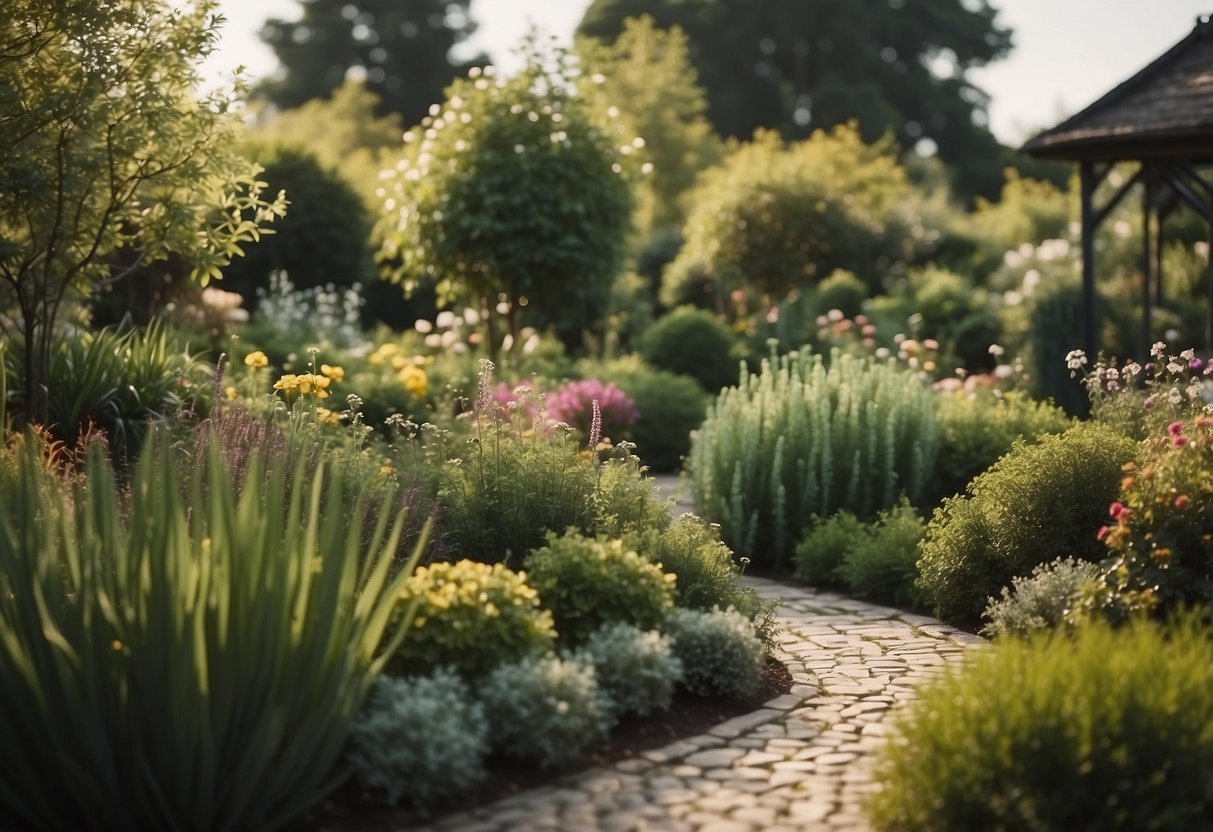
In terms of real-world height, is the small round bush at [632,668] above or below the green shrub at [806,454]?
below

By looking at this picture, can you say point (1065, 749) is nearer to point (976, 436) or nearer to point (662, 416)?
point (976, 436)

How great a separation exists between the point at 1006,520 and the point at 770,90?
114ft

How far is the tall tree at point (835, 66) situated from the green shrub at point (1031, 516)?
3254cm

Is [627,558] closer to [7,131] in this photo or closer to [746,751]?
[746,751]

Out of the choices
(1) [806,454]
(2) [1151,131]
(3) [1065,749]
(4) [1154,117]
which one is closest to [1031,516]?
(1) [806,454]

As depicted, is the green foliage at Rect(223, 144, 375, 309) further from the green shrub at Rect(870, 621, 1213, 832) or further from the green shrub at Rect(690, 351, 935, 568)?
the green shrub at Rect(870, 621, 1213, 832)

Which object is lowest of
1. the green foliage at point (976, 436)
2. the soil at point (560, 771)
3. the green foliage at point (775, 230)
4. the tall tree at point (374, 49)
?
the soil at point (560, 771)

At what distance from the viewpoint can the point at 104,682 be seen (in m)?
4.10

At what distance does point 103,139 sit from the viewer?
24.0 feet

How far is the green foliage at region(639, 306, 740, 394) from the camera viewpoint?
15.8 m

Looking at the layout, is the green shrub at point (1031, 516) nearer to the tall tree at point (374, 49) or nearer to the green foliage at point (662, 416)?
the green foliage at point (662, 416)

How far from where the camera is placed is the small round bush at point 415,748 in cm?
418

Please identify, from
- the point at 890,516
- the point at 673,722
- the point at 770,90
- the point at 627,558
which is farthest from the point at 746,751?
the point at 770,90

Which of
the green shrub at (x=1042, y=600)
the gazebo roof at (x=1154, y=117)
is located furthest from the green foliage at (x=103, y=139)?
the gazebo roof at (x=1154, y=117)
